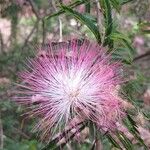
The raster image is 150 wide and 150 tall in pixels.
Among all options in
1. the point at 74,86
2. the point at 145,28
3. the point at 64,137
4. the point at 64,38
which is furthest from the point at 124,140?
the point at 145,28

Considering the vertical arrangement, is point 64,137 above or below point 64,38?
below

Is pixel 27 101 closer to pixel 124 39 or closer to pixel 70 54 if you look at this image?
pixel 70 54

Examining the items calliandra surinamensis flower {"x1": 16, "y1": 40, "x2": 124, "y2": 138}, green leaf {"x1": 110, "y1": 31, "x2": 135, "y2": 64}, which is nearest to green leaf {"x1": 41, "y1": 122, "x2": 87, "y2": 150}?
calliandra surinamensis flower {"x1": 16, "y1": 40, "x2": 124, "y2": 138}

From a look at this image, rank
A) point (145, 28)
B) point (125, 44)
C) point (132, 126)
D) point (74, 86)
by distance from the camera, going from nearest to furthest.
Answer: point (74, 86) < point (132, 126) < point (125, 44) < point (145, 28)

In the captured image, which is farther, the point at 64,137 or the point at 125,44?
the point at 125,44

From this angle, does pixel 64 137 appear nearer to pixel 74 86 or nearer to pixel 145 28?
pixel 74 86

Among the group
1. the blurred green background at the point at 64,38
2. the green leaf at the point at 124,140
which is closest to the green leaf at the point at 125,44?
the blurred green background at the point at 64,38

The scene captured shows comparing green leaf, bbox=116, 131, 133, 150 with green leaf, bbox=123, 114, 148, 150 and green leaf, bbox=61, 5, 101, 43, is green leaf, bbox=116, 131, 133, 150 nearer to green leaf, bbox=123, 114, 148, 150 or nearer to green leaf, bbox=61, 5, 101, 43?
green leaf, bbox=123, 114, 148, 150

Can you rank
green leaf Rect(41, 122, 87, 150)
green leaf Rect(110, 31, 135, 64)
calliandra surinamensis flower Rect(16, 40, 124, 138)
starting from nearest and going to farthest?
calliandra surinamensis flower Rect(16, 40, 124, 138)
green leaf Rect(41, 122, 87, 150)
green leaf Rect(110, 31, 135, 64)

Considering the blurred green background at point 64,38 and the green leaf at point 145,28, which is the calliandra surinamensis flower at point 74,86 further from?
the green leaf at point 145,28
